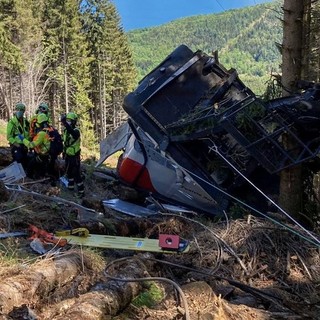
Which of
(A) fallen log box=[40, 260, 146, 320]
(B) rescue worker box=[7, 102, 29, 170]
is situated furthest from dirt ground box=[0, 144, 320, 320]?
(B) rescue worker box=[7, 102, 29, 170]

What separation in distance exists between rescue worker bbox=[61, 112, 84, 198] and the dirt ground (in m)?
2.03

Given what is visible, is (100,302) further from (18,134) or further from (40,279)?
(18,134)

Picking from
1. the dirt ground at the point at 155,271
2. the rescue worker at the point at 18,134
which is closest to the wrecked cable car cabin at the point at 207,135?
the dirt ground at the point at 155,271

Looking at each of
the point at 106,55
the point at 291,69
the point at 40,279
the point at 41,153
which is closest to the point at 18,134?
the point at 41,153

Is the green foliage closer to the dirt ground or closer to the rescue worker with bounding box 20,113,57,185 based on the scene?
the dirt ground

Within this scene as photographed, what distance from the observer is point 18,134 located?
992 cm

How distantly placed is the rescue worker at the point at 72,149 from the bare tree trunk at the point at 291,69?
3.98m

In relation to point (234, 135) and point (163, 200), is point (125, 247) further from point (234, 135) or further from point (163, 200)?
point (163, 200)

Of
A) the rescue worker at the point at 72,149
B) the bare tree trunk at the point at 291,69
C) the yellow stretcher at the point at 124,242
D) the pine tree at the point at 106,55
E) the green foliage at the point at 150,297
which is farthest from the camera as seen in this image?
the pine tree at the point at 106,55

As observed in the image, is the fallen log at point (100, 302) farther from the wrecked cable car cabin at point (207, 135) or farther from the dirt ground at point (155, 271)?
the wrecked cable car cabin at point (207, 135)

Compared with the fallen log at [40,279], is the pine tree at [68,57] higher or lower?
higher

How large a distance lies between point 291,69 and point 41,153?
17.1 ft

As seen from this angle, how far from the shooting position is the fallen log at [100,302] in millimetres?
3254

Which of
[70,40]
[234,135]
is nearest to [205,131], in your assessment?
[234,135]
